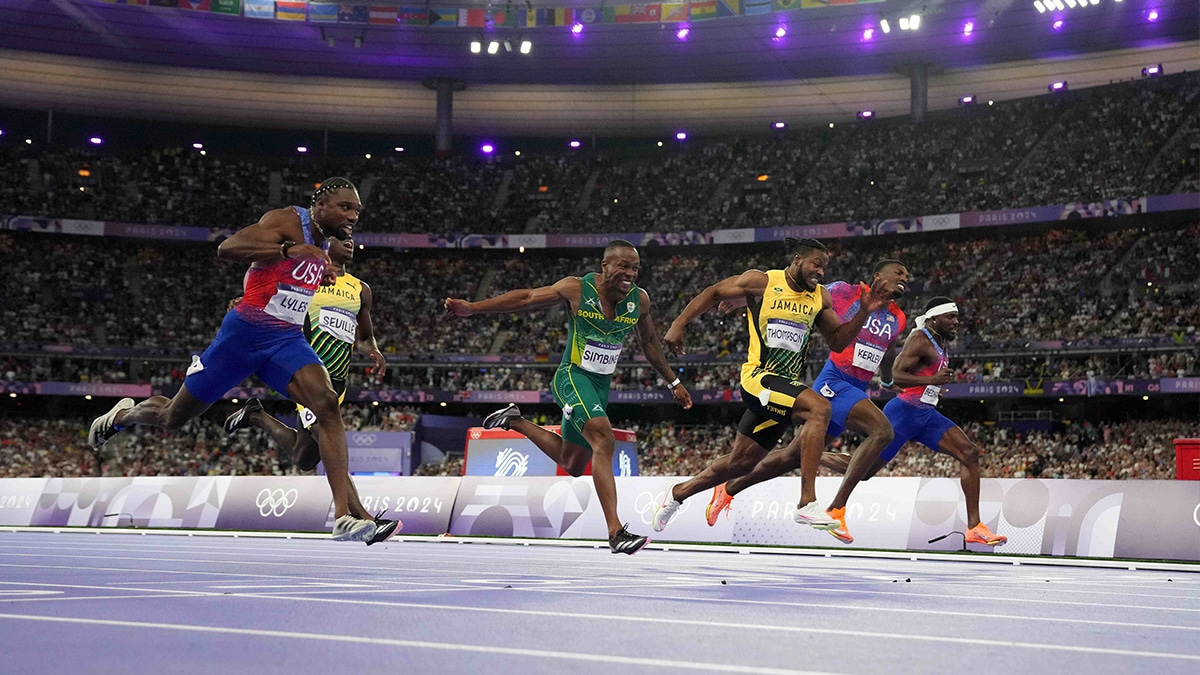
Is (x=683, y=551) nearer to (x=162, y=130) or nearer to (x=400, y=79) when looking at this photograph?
(x=400, y=79)

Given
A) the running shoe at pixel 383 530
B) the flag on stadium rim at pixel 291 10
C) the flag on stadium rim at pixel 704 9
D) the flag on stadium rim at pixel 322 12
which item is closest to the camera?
the running shoe at pixel 383 530

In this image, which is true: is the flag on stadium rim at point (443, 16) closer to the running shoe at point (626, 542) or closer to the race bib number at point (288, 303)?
the race bib number at point (288, 303)

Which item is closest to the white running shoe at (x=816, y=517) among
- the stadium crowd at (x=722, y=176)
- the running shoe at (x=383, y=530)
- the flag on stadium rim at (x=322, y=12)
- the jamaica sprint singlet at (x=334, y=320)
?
the running shoe at (x=383, y=530)

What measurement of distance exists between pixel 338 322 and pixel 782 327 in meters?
4.38

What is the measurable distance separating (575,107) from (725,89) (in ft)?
21.5

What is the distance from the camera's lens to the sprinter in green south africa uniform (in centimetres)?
886

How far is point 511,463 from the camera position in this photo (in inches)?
921

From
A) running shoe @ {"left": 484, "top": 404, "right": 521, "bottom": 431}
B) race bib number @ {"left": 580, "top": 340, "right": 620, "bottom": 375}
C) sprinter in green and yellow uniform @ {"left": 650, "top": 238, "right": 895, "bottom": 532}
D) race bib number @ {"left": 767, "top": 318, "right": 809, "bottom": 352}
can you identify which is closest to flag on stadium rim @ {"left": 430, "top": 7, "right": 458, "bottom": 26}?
sprinter in green and yellow uniform @ {"left": 650, "top": 238, "right": 895, "bottom": 532}

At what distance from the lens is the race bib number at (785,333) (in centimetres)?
970

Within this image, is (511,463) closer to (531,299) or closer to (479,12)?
(531,299)

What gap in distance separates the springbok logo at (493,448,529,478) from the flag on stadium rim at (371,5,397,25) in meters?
21.7

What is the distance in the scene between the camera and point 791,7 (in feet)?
124

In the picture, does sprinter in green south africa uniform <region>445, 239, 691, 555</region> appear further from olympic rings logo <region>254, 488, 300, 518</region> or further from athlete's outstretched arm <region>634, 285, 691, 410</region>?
olympic rings logo <region>254, 488, 300, 518</region>

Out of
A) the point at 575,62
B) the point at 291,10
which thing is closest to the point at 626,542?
the point at 291,10
